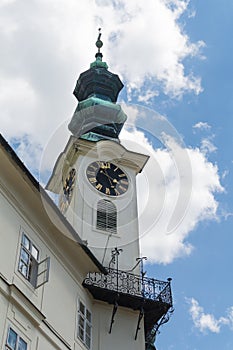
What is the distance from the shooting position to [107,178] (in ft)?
93.1

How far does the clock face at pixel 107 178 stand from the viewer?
91.4 feet

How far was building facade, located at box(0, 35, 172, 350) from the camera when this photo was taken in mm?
16828

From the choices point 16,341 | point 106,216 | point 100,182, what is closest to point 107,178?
point 100,182

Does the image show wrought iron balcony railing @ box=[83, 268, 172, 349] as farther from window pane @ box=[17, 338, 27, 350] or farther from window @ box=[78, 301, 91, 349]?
window pane @ box=[17, 338, 27, 350]

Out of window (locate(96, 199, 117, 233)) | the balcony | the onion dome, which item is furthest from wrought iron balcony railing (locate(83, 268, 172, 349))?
the onion dome

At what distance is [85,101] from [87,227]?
11.8 meters

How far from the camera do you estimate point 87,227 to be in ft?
84.0

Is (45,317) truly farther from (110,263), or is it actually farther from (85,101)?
(85,101)

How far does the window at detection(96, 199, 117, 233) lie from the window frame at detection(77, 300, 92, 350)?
217 inches

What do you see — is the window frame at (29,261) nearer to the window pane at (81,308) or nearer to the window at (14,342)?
the window at (14,342)

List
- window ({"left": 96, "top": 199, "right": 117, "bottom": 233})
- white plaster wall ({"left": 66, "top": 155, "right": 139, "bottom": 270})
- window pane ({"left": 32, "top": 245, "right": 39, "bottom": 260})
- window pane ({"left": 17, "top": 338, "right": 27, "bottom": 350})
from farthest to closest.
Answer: window ({"left": 96, "top": 199, "right": 117, "bottom": 233}) → white plaster wall ({"left": 66, "top": 155, "right": 139, "bottom": 270}) → window pane ({"left": 32, "top": 245, "right": 39, "bottom": 260}) → window pane ({"left": 17, "top": 338, "right": 27, "bottom": 350})

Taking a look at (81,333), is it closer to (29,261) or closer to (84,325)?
(84,325)

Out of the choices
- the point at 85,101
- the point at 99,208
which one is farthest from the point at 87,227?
the point at 85,101

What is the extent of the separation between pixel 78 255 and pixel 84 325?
2132 mm
